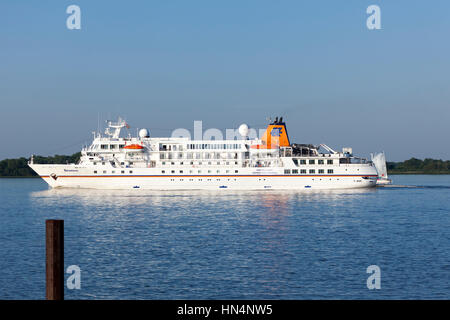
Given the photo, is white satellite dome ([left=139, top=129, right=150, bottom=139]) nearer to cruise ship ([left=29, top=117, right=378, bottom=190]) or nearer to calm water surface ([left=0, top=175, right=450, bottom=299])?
cruise ship ([left=29, top=117, right=378, bottom=190])

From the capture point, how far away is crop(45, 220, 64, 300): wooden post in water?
478 inches

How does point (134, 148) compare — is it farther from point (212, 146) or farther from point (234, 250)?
point (234, 250)

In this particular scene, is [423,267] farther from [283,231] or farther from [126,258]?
[126,258]

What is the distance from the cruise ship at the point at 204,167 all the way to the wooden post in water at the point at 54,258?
50699 millimetres

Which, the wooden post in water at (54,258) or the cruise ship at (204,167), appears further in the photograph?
the cruise ship at (204,167)

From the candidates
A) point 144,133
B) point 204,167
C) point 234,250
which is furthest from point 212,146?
point 234,250

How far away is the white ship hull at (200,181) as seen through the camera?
63125mm

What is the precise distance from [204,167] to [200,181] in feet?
6.51

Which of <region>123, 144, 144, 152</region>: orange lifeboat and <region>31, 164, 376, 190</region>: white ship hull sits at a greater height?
<region>123, 144, 144, 152</region>: orange lifeboat

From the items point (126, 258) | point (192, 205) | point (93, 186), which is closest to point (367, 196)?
point (192, 205)

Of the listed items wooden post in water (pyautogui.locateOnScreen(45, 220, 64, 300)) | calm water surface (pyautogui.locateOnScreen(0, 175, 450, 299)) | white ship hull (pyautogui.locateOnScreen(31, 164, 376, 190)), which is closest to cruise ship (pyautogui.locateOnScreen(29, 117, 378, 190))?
white ship hull (pyautogui.locateOnScreen(31, 164, 376, 190))

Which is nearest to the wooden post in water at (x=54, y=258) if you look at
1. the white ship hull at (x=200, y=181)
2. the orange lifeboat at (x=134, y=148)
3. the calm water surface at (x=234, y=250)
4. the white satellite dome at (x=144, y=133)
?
the calm water surface at (x=234, y=250)

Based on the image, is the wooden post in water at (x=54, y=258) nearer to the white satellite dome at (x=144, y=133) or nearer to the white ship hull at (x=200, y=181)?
the white ship hull at (x=200, y=181)

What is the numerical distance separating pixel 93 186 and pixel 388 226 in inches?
1624
